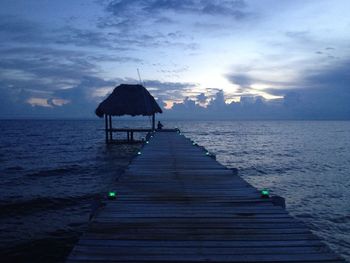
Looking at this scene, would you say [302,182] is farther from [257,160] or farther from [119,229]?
[119,229]

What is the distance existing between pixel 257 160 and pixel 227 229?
23102 mm

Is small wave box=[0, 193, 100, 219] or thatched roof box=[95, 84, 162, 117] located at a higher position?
thatched roof box=[95, 84, 162, 117]

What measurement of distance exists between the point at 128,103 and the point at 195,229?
28466 mm

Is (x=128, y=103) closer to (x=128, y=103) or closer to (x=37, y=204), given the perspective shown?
(x=128, y=103)

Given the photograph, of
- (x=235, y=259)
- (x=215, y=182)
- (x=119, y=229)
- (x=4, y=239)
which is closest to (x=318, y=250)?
(x=235, y=259)

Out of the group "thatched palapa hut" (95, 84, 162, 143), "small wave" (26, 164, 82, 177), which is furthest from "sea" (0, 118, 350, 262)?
"thatched palapa hut" (95, 84, 162, 143)

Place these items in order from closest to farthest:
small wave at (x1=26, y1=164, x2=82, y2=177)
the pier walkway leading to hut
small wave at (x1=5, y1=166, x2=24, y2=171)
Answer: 1. the pier walkway leading to hut
2. small wave at (x1=26, y1=164, x2=82, y2=177)
3. small wave at (x1=5, y1=166, x2=24, y2=171)

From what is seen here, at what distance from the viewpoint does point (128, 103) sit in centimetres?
3225

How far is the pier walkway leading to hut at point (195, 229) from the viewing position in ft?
12.2

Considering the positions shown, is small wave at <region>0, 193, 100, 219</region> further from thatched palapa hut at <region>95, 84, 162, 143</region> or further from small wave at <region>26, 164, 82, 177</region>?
thatched palapa hut at <region>95, 84, 162, 143</region>

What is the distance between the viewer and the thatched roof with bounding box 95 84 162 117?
104 feet

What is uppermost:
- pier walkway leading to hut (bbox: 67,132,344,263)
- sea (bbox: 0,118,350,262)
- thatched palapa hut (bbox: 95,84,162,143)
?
thatched palapa hut (bbox: 95,84,162,143)

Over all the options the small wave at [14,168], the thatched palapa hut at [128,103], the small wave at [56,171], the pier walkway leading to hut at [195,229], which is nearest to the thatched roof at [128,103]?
the thatched palapa hut at [128,103]

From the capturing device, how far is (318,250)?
12.6 feet
